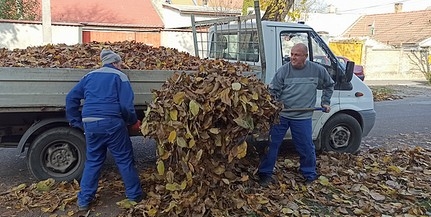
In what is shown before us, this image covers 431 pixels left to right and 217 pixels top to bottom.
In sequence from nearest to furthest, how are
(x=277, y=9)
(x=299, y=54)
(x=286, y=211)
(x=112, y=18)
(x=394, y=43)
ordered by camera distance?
(x=286, y=211), (x=299, y=54), (x=277, y=9), (x=112, y=18), (x=394, y=43)

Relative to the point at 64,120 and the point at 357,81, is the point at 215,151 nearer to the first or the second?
the point at 64,120

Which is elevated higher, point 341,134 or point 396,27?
point 396,27

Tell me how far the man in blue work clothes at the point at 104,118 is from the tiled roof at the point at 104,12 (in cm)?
1659

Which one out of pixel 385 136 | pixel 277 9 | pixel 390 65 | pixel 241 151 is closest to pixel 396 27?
pixel 390 65

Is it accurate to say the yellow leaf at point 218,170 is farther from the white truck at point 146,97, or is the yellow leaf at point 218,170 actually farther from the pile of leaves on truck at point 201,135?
the white truck at point 146,97

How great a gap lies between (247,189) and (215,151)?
0.90 metres

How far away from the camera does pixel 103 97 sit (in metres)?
4.05

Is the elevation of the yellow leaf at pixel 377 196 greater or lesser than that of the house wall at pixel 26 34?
lesser

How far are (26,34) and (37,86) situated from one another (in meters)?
11.8

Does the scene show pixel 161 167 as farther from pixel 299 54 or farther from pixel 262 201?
pixel 299 54

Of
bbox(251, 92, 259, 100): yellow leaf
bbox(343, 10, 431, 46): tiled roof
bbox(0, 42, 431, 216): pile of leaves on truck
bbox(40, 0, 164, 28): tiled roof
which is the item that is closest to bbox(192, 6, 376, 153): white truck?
bbox(0, 42, 431, 216): pile of leaves on truck

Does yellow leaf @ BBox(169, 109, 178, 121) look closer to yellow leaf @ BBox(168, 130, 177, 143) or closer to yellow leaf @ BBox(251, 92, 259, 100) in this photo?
yellow leaf @ BBox(168, 130, 177, 143)

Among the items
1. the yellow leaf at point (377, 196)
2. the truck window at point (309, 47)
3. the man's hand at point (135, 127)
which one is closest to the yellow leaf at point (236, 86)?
the man's hand at point (135, 127)

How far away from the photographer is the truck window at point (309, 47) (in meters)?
5.73
